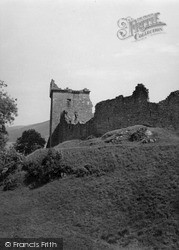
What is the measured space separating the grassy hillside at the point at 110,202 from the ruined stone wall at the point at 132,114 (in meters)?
2.19

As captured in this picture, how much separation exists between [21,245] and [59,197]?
6.08 meters

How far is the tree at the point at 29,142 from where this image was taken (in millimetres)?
50022

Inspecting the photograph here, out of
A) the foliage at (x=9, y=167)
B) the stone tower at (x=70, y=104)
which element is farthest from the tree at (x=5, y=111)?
the stone tower at (x=70, y=104)

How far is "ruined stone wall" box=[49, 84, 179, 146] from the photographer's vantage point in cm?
2798

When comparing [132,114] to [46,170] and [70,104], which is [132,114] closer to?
[46,170]

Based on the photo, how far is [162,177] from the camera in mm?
20125

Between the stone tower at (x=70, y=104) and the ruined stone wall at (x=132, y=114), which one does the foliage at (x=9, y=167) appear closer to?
the ruined stone wall at (x=132, y=114)

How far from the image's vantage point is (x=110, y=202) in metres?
19.4

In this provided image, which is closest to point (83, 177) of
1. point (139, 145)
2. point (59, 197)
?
point (59, 197)

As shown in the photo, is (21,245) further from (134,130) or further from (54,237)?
(134,130)
